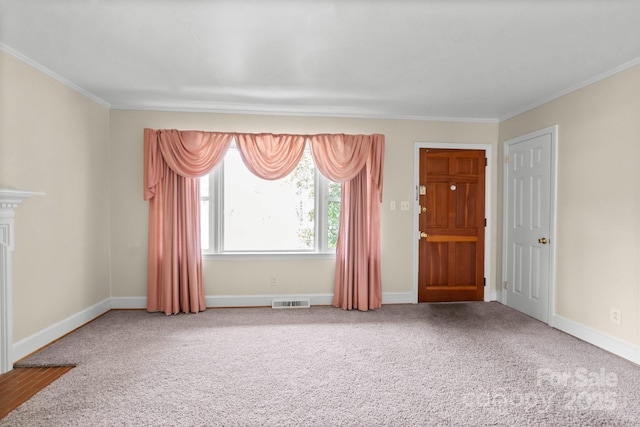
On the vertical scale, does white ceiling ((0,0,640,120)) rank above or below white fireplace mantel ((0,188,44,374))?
above

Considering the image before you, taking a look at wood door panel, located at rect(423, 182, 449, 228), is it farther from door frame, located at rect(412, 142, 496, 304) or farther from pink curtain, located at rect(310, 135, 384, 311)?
pink curtain, located at rect(310, 135, 384, 311)

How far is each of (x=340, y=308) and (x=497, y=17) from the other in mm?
3332

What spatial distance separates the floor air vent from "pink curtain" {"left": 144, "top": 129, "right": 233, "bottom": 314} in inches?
36.9

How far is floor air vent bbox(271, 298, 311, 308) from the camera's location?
4.21 meters

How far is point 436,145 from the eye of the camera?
442 centimetres

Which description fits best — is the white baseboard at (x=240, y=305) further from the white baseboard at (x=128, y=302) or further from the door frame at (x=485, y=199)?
the door frame at (x=485, y=199)

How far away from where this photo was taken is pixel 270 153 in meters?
4.08

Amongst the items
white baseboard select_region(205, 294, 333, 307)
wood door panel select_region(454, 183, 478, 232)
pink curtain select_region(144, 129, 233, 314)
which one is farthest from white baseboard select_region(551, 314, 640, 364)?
pink curtain select_region(144, 129, 233, 314)

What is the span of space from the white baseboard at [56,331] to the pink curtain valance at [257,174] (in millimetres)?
536

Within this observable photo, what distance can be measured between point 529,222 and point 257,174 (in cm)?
329

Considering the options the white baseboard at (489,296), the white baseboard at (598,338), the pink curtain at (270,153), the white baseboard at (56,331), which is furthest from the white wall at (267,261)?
the white baseboard at (598,338)

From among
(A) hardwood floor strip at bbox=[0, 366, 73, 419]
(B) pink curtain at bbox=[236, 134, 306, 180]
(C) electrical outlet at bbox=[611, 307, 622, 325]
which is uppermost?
(B) pink curtain at bbox=[236, 134, 306, 180]

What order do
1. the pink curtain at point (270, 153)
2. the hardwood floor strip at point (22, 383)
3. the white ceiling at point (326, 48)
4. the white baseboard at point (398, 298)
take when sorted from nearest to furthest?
1. the white ceiling at point (326, 48)
2. the hardwood floor strip at point (22, 383)
3. the pink curtain at point (270, 153)
4. the white baseboard at point (398, 298)

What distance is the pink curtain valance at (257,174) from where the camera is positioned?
3.93m
